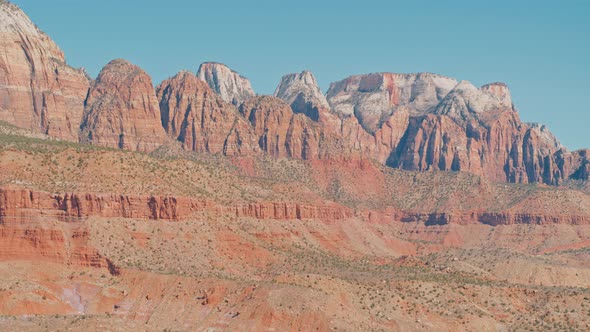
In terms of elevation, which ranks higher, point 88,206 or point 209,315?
point 88,206

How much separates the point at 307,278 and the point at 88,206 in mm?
37862

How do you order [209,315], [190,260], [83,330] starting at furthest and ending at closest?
[190,260] → [209,315] → [83,330]

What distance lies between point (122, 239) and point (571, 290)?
240 feet

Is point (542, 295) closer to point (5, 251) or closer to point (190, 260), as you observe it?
point (190, 260)

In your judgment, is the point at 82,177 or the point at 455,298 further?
the point at 82,177

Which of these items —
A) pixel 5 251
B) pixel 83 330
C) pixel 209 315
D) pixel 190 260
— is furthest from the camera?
pixel 190 260

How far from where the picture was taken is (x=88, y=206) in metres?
189

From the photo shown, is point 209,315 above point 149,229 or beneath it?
beneath

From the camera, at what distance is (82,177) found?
7741 inches

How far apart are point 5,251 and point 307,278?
46096mm

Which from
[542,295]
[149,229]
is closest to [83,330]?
[149,229]

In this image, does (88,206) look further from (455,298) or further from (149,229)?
(455,298)

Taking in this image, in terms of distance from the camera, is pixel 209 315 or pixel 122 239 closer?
pixel 209 315

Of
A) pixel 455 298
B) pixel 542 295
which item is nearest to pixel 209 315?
pixel 455 298
